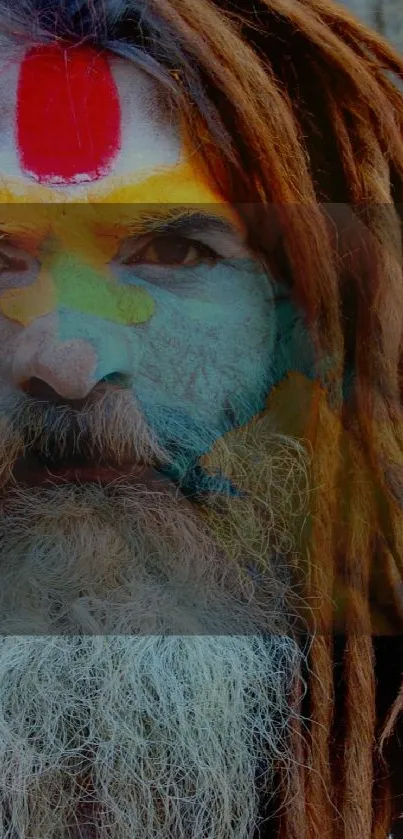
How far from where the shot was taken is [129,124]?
43.6 inches

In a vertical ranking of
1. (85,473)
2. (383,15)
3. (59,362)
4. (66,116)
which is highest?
(383,15)

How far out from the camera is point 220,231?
114 cm

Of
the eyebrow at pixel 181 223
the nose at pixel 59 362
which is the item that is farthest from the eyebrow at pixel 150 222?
the nose at pixel 59 362

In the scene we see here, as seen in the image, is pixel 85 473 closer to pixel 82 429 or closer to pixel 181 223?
pixel 82 429

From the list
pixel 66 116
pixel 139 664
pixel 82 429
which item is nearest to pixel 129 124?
pixel 66 116

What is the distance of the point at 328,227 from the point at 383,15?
30 centimetres

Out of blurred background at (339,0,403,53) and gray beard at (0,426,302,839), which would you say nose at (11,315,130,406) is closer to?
gray beard at (0,426,302,839)

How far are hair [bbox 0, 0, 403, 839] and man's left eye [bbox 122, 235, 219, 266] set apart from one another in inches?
3.2

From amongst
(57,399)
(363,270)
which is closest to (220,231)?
(363,270)

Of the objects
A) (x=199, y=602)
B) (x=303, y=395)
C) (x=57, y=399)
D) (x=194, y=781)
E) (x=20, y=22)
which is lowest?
(x=194, y=781)

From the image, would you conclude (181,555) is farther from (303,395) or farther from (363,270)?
(363,270)

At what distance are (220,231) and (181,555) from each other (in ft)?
1.61

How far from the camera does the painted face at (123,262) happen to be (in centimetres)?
110

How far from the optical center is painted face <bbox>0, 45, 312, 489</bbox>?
1101mm
